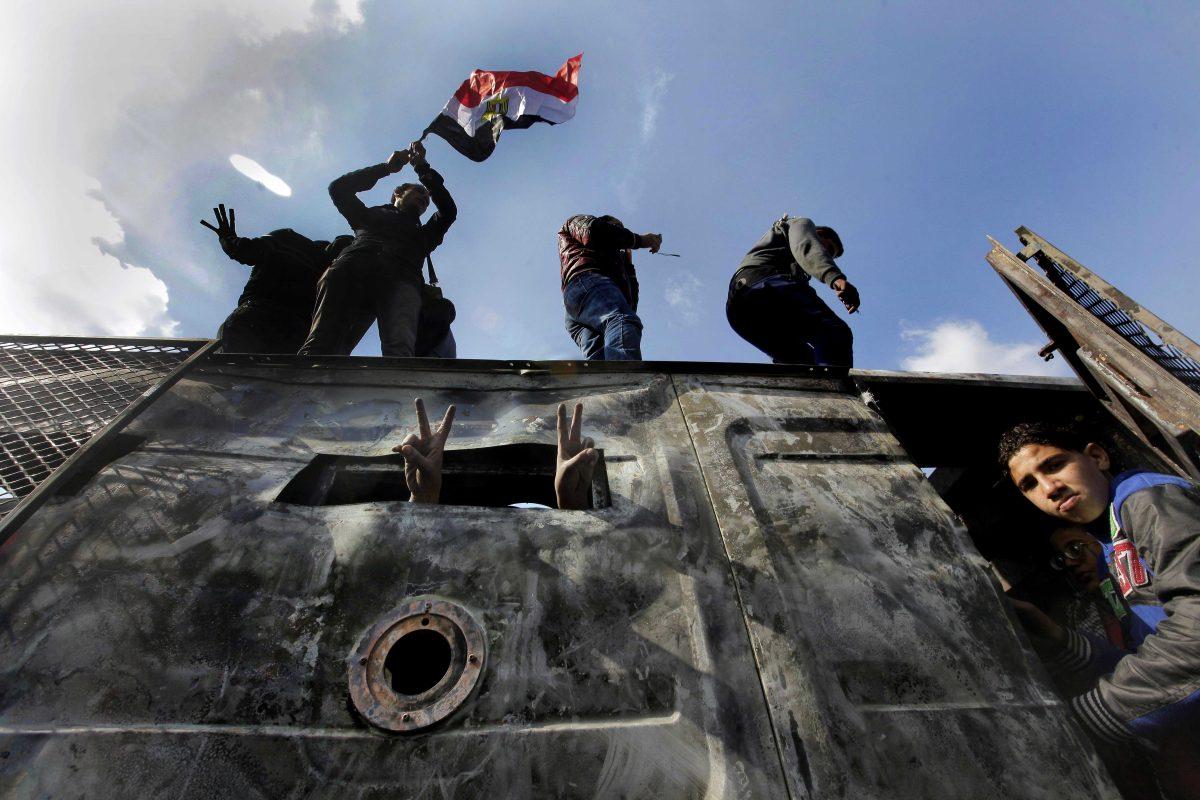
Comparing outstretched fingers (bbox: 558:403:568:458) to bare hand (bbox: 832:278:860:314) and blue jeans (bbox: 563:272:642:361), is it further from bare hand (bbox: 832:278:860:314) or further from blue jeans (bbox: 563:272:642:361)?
bare hand (bbox: 832:278:860:314)

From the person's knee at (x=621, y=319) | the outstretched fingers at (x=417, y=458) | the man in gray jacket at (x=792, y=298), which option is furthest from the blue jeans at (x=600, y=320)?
the outstretched fingers at (x=417, y=458)

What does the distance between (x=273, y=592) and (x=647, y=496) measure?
134 cm

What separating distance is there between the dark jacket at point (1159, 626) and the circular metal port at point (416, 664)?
6.63ft

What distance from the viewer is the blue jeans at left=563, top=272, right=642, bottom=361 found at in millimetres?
3590

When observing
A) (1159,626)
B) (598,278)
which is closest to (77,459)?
(598,278)

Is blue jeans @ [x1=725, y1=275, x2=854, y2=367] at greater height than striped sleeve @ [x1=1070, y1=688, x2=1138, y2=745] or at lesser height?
greater

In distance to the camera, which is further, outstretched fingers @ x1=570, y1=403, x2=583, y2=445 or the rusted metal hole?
outstretched fingers @ x1=570, y1=403, x2=583, y2=445

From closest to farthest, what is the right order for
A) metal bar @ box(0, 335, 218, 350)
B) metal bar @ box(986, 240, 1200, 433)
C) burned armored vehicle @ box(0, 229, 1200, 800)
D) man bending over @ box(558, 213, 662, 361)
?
burned armored vehicle @ box(0, 229, 1200, 800) < metal bar @ box(986, 240, 1200, 433) < metal bar @ box(0, 335, 218, 350) < man bending over @ box(558, 213, 662, 361)

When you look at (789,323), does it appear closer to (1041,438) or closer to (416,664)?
(1041,438)

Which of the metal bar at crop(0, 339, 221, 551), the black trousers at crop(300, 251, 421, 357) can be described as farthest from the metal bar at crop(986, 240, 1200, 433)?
the metal bar at crop(0, 339, 221, 551)

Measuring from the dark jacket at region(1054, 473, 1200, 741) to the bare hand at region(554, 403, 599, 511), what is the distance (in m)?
1.82

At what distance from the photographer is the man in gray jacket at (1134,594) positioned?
1593 mm

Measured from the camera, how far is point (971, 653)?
1.76m

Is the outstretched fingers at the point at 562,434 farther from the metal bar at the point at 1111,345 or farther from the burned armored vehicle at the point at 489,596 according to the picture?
the metal bar at the point at 1111,345
